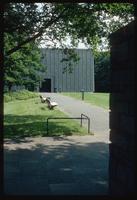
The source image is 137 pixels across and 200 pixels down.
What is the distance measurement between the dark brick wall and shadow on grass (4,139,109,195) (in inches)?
64.4

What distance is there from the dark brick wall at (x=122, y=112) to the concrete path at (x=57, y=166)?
1.63 metres

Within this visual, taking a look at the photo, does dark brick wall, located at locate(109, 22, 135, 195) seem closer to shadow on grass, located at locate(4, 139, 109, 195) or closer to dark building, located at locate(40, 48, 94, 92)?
shadow on grass, located at locate(4, 139, 109, 195)

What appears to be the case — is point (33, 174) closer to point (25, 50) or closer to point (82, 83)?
point (25, 50)

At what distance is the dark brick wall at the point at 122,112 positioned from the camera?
5.05m

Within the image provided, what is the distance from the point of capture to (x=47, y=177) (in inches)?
360

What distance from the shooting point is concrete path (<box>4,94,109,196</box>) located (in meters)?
7.96

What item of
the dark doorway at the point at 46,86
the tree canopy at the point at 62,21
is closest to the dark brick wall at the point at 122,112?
the tree canopy at the point at 62,21

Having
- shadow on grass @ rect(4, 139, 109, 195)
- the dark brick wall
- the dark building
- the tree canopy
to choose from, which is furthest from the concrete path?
A: the dark building

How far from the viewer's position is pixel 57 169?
1006cm

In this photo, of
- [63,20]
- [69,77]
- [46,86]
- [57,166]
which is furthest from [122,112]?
[46,86]

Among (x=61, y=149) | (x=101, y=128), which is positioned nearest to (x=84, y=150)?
(x=61, y=149)

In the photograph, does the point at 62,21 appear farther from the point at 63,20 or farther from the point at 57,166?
the point at 57,166

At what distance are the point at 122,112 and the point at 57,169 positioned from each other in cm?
494

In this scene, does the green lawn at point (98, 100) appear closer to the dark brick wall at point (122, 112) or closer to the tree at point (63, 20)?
the tree at point (63, 20)
